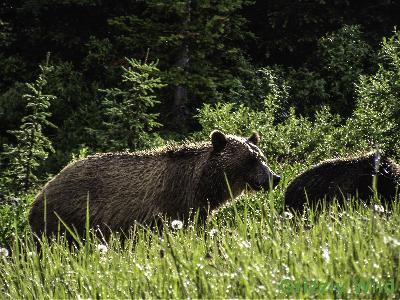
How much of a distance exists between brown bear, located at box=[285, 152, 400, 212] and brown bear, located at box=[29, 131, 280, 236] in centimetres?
38

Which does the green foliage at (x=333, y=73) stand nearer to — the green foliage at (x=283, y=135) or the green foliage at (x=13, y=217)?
the green foliage at (x=283, y=135)

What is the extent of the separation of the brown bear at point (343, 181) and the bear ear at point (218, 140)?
79 centimetres

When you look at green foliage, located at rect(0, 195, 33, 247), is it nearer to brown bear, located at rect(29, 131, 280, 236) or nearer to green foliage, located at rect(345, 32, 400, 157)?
brown bear, located at rect(29, 131, 280, 236)

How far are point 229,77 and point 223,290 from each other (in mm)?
13068

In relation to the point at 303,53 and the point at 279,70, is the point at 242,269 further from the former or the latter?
the point at 303,53

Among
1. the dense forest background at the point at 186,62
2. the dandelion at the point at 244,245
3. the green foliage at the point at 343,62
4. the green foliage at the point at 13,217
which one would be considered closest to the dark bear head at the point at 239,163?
the green foliage at the point at 13,217

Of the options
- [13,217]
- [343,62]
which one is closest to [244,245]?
[13,217]

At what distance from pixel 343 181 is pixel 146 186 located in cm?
186

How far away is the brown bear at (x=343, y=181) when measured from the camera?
6.56 m

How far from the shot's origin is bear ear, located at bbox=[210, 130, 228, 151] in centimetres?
700

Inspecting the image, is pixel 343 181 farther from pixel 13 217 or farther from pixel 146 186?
pixel 13 217

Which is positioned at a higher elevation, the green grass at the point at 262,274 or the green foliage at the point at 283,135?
the green grass at the point at 262,274

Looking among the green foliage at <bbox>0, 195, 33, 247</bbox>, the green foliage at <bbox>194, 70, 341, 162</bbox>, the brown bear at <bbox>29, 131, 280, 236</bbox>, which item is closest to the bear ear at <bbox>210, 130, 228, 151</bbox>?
the brown bear at <bbox>29, 131, 280, 236</bbox>

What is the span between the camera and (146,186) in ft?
23.0
